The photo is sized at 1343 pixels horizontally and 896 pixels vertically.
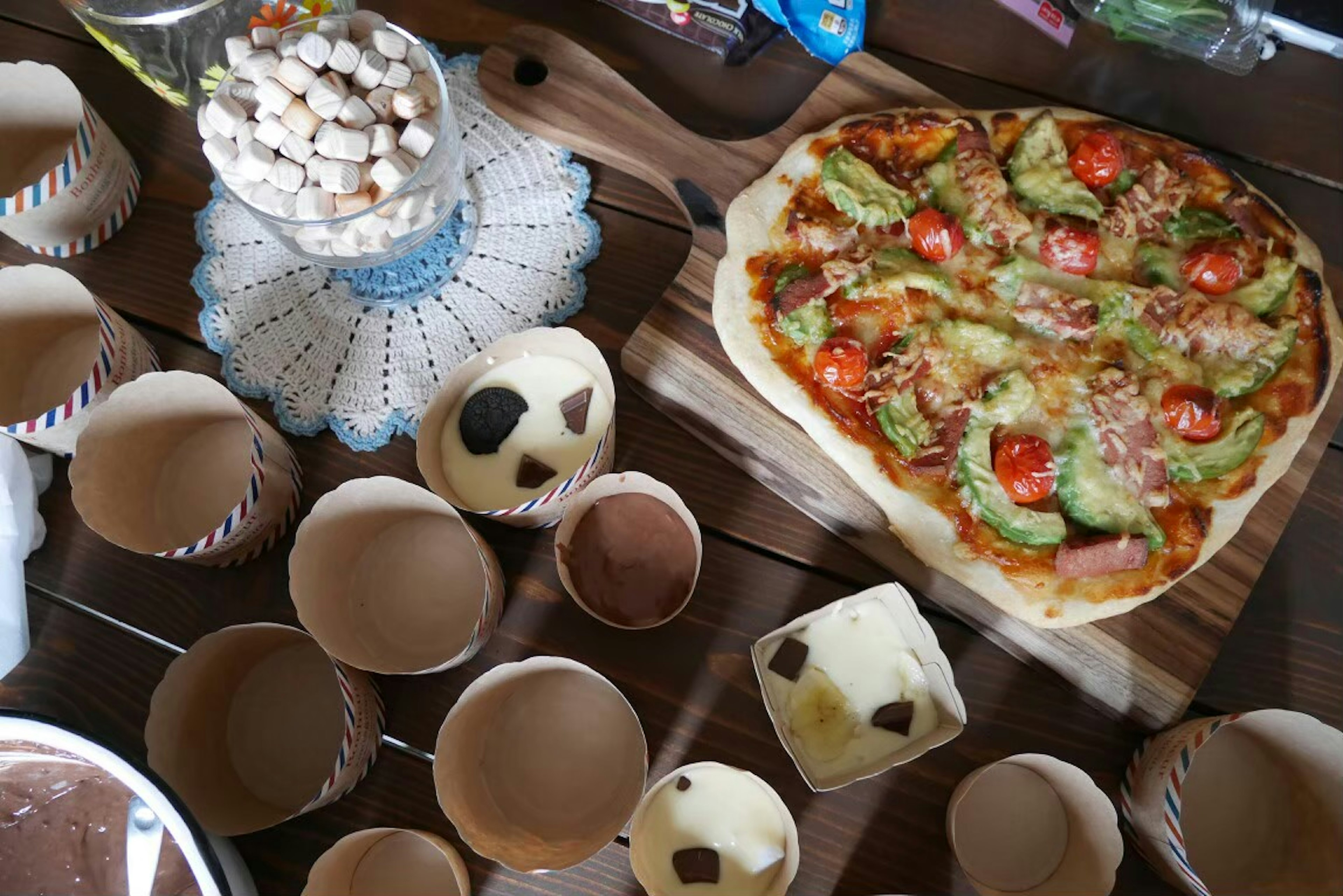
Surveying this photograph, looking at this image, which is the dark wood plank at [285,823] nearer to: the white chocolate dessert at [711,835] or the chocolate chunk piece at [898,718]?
the white chocolate dessert at [711,835]

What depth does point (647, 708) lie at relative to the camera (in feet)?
5.49

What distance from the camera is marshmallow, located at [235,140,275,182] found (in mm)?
1596

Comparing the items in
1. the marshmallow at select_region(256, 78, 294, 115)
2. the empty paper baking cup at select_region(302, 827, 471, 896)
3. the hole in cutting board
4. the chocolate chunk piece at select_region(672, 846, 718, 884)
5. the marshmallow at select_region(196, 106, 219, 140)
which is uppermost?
the hole in cutting board

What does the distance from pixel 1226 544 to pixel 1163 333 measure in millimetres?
421

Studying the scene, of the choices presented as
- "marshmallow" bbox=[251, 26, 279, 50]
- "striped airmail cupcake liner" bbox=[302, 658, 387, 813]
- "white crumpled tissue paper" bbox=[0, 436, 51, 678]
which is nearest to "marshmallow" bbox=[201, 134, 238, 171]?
"marshmallow" bbox=[251, 26, 279, 50]

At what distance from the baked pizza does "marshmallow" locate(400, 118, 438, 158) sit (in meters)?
0.60

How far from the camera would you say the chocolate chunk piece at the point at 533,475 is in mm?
1674

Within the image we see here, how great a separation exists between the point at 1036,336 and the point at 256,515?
4.98ft

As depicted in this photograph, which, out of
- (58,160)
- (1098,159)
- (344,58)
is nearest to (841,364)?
(1098,159)

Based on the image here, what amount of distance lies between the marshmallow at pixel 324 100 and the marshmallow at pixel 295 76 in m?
0.01

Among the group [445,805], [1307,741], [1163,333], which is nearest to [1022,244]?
[1163,333]

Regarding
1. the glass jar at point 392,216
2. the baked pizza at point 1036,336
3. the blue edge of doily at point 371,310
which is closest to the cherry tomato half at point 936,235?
the baked pizza at point 1036,336

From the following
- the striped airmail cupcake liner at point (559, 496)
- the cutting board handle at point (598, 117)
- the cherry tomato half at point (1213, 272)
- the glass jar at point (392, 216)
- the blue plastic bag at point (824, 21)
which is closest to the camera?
the striped airmail cupcake liner at point (559, 496)

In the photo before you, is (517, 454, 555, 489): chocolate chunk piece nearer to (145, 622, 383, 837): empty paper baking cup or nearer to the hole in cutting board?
(145, 622, 383, 837): empty paper baking cup
